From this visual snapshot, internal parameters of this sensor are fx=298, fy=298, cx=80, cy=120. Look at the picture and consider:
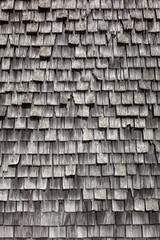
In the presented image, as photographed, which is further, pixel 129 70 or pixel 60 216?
pixel 129 70

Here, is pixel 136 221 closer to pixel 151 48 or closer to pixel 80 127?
pixel 80 127

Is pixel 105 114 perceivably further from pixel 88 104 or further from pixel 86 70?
pixel 86 70

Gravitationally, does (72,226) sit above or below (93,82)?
below

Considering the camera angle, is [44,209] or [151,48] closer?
[44,209]

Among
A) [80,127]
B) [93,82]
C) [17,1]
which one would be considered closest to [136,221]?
[80,127]

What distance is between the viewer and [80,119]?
322cm

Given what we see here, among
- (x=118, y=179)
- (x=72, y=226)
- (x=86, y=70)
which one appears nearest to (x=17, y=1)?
(x=86, y=70)

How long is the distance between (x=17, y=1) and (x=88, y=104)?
4.78 ft

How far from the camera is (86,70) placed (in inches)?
130

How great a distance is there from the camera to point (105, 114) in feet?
10.6

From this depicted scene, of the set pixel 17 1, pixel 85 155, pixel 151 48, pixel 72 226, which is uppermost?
pixel 17 1

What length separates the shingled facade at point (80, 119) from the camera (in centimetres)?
308

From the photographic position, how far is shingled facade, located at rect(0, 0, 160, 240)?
3078 millimetres

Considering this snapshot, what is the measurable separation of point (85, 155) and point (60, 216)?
26.6 inches
